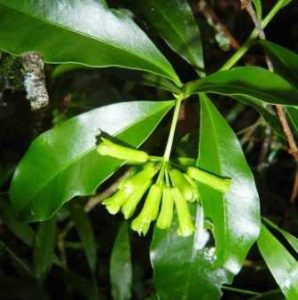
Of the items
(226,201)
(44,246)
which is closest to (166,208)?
(226,201)

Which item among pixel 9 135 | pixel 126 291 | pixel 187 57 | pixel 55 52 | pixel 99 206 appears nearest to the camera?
pixel 55 52

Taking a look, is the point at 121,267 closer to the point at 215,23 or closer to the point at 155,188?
the point at 155,188

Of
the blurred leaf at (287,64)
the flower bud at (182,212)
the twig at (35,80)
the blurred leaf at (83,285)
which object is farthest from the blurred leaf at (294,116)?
the blurred leaf at (83,285)

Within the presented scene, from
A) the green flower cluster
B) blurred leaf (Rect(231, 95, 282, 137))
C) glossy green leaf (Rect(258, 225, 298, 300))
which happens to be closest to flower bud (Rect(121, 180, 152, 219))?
the green flower cluster

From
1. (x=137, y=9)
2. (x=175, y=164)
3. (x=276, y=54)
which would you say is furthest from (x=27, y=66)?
(x=276, y=54)

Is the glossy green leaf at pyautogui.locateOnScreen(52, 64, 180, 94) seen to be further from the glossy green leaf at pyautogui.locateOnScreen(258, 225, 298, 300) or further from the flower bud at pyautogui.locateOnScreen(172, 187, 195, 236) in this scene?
the glossy green leaf at pyautogui.locateOnScreen(258, 225, 298, 300)

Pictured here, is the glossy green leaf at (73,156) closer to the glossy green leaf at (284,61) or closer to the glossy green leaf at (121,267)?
the glossy green leaf at (284,61)

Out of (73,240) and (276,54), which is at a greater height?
(276,54)

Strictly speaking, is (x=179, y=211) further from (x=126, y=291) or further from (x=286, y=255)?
(x=126, y=291)
